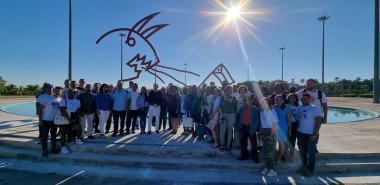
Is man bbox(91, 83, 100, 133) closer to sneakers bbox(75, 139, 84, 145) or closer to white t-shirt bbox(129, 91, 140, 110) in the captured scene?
white t-shirt bbox(129, 91, 140, 110)

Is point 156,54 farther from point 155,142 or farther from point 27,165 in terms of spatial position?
point 27,165

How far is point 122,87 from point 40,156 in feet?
10.1

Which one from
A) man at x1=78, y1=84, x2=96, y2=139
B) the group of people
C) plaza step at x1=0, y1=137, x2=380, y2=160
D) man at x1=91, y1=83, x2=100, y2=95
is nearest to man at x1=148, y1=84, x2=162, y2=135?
the group of people

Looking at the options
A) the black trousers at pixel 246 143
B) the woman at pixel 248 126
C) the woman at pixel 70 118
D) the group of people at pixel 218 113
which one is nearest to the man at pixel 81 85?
the group of people at pixel 218 113

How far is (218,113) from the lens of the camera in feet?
26.5

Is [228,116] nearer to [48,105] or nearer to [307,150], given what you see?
[307,150]

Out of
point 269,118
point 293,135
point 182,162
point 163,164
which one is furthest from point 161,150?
point 293,135

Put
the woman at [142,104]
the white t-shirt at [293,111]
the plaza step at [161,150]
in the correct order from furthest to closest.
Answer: the woman at [142,104] → the plaza step at [161,150] → the white t-shirt at [293,111]

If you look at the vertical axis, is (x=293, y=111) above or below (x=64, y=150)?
above

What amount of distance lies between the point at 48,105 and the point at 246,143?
190 inches

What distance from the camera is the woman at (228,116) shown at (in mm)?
7660

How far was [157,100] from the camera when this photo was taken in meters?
10.0

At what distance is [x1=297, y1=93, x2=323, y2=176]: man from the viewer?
6.29 m

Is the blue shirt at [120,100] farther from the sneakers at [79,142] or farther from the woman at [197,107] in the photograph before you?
the woman at [197,107]
